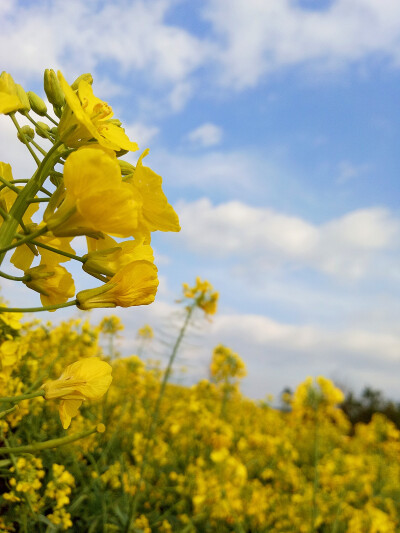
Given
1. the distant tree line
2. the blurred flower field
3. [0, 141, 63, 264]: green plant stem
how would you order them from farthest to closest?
the distant tree line
the blurred flower field
[0, 141, 63, 264]: green plant stem

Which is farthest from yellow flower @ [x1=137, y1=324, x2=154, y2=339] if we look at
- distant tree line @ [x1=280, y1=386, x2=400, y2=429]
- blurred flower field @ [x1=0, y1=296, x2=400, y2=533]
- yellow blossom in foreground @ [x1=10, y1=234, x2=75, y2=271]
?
distant tree line @ [x1=280, y1=386, x2=400, y2=429]

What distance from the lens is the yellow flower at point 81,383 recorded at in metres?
0.90

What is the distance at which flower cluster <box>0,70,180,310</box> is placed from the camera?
75cm

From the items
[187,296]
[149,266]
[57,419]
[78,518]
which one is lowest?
[78,518]

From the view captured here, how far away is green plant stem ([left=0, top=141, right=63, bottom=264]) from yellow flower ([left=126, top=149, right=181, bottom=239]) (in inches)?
6.4

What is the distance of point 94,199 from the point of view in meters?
0.74

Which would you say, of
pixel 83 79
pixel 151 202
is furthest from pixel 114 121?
pixel 151 202

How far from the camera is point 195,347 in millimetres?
3422

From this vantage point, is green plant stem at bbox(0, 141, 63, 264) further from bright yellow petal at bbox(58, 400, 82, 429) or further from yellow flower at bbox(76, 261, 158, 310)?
bright yellow petal at bbox(58, 400, 82, 429)

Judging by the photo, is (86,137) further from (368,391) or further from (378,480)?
(368,391)

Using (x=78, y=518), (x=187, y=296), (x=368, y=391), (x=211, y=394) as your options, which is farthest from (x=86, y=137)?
(x=368, y=391)

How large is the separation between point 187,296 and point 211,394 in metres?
3.01

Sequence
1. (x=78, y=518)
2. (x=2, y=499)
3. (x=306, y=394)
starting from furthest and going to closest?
(x=306, y=394) → (x=78, y=518) → (x=2, y=499)

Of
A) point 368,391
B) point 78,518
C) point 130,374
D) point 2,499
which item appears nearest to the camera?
point 2,499
